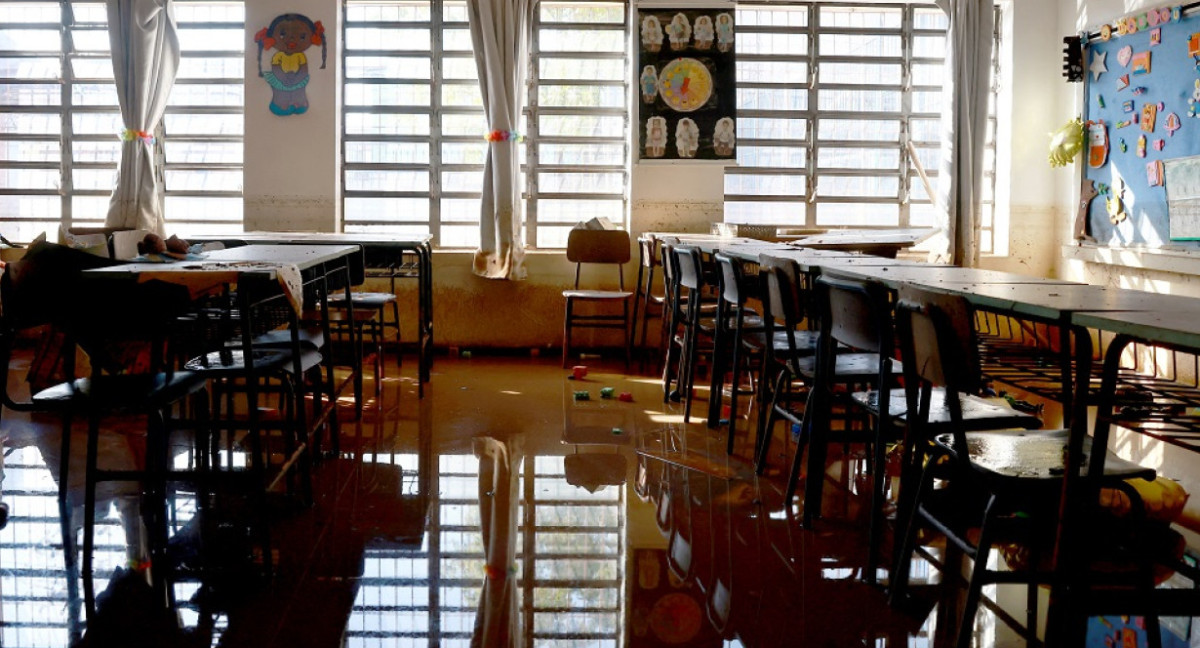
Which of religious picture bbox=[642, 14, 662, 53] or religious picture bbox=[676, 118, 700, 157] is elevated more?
religious picture bbox=[642, 14, 662, 53]

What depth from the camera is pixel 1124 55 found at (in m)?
6.84

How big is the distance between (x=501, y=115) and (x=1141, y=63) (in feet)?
14.1

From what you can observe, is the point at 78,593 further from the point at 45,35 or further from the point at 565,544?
the point at 45,35

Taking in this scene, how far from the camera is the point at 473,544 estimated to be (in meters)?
3.20

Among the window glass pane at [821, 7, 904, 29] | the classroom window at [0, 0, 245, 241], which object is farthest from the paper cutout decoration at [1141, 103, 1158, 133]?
the classroom window at [0, 0, 245, 241]

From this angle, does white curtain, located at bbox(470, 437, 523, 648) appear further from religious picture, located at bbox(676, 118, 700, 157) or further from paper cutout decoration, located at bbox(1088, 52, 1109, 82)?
paper cutout decoration, located at bbox(1088, 52, 1109, 82)

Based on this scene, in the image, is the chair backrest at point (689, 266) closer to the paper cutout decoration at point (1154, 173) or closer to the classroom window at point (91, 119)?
the paper cutout decoration at point (1154, 173)

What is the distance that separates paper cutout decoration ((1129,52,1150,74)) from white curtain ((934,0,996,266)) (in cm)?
106

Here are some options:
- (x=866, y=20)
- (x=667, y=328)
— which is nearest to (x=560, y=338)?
(x=667, y=328)

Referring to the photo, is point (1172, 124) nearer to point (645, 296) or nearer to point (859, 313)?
point (645, 296)

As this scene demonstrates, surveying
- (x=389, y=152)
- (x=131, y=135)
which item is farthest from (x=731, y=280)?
(x=131, y=135)

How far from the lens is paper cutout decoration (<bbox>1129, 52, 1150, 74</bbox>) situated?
21.6ft

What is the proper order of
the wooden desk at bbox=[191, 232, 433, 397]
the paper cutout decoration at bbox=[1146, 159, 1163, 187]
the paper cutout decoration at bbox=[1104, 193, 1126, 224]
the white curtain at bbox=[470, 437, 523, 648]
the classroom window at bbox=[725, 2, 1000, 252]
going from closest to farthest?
the white curtain at bbox=[470, 437, 523, 648] → the wooden desk at bbox=[191, 232, 433, 397] → the paper cutout decoration at bbox=[1146, 159, 1163, 187] → the paper cutout decoration at bbox=[1104, 193, 1126, 224] → the classroom window at bbox=[725, 2, 1000, 252]

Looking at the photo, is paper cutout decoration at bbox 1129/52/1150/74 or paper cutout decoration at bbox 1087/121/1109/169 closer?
paper cutout decoration at bbox 1129/52/1150/74
